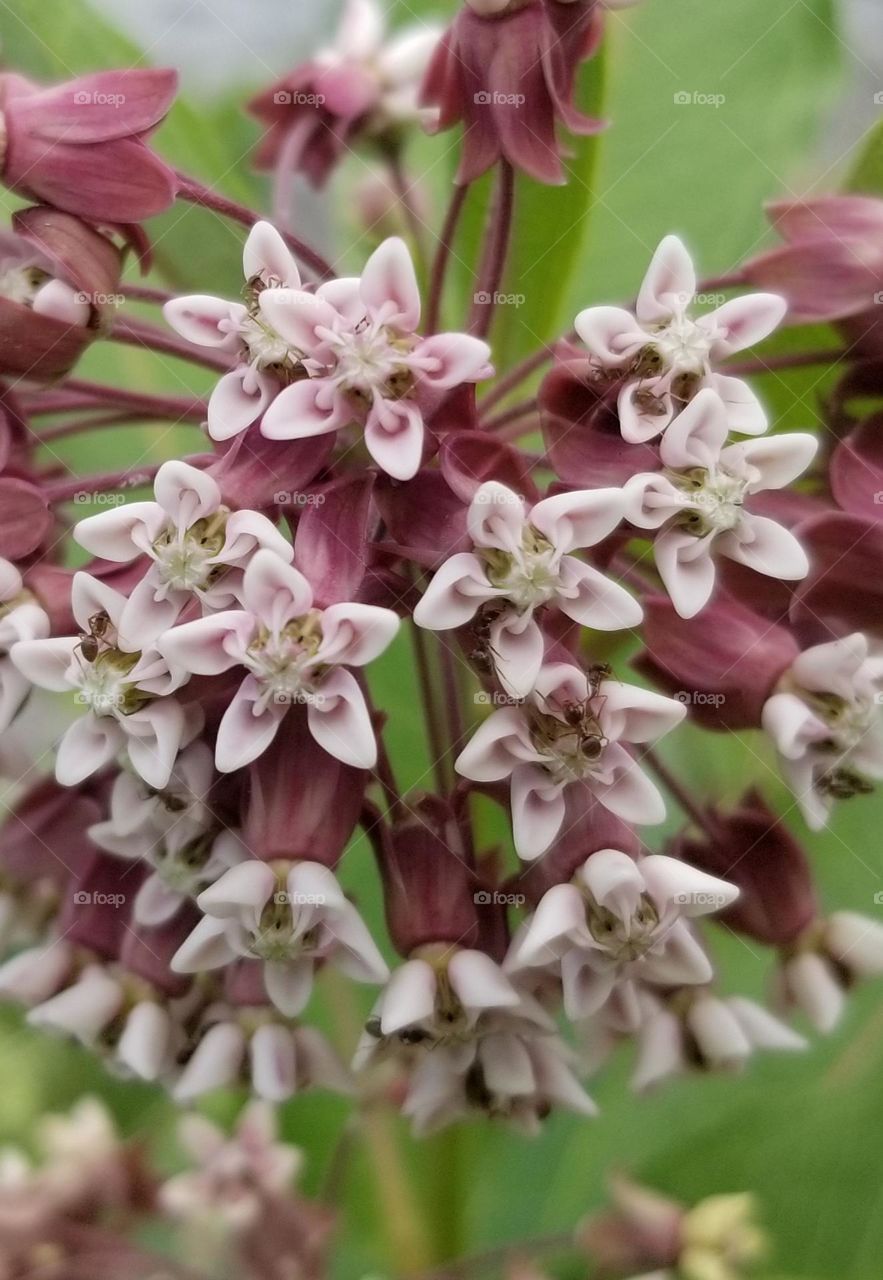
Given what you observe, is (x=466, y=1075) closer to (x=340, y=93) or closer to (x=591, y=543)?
(x=591, y=543)

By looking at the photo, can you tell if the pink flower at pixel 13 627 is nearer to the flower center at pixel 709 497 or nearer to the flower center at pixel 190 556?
the flower center at pixel 190 556

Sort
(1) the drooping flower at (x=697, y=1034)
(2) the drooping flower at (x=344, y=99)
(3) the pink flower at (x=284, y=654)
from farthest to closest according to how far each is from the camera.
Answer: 1. (2) the drooping flower at (x=344, y=99)
2. (1) the drooping flower at (x=697, y=1034)
3. (3) the pink flower at (x=284, y=654)

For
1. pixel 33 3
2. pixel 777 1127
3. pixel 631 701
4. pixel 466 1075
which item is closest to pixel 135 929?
pixel 466 1075

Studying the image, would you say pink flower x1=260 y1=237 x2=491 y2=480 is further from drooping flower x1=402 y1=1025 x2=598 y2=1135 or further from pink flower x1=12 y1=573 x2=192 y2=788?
drooping flower x1=402 y1=1025 x2=598 y2=1135

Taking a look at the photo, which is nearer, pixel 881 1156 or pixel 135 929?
pixel 135 929

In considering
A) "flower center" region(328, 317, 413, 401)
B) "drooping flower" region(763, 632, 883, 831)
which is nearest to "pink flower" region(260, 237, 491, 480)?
"flower center" region(328, 317, 413, 401)

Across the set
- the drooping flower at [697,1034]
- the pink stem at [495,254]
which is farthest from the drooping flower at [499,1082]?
the pink stem at [495,254]
